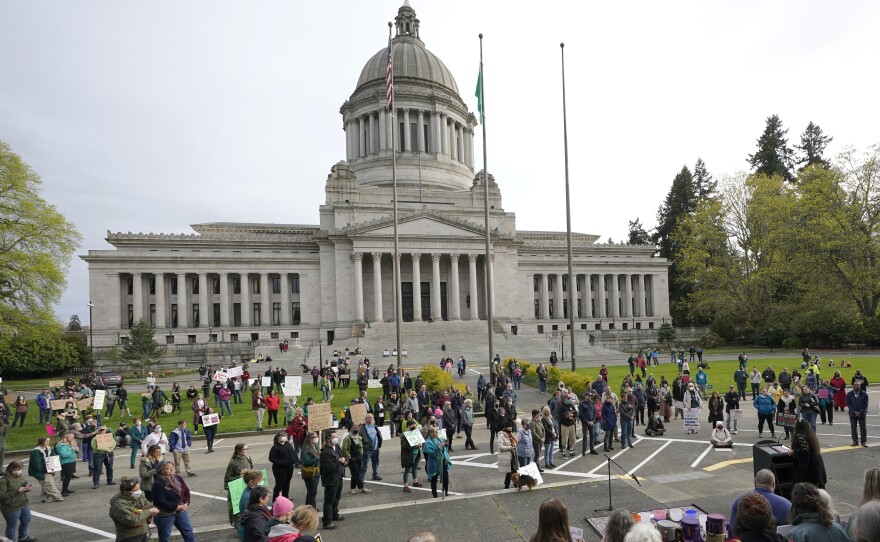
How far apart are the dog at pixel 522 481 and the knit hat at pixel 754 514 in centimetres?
662

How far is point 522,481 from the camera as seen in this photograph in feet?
38.1

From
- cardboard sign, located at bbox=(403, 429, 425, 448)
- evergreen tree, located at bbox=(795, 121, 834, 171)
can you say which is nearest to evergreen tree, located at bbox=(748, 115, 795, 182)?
evergreen tree, located at bbox=(795, 121, 834, 171)

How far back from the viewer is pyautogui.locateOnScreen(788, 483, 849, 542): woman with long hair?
17.0ft

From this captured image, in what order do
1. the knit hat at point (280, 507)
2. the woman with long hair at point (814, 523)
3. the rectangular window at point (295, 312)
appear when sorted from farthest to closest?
1. the rectangular window at point (295, 312)
2. the knit hat at point (280, 507)
3. the woman with long hair at point (814, 523)

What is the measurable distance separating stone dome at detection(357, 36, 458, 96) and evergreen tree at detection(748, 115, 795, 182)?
50.4 meters

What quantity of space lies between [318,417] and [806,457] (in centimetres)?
992

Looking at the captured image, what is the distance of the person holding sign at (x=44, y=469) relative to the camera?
40.4ft

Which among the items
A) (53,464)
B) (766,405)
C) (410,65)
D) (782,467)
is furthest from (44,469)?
(410,65)

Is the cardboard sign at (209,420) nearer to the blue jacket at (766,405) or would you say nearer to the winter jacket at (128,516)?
the winter jacket at (128,516)

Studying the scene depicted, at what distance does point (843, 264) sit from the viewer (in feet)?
156

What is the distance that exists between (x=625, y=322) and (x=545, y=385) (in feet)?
160

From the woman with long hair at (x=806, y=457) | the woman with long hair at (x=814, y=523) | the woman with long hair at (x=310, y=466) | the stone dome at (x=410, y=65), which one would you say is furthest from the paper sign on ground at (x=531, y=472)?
the stone dome at (x=410, y=65)

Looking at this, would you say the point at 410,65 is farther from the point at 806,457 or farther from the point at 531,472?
the point at 806,457

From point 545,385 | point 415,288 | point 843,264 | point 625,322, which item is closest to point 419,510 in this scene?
point 545,385
